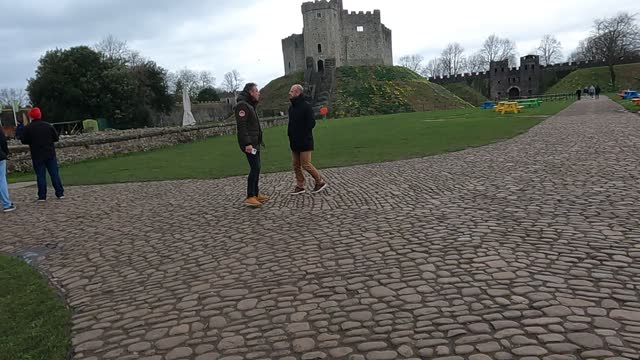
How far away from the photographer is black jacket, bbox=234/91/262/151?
7.70m

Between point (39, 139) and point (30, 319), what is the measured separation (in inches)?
273

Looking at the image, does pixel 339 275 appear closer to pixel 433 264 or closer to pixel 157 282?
pixel 433 264

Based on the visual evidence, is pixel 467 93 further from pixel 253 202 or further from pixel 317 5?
pixel 253 202

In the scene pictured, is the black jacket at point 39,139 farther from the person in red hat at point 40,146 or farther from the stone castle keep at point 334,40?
the stone castle keep at point 334,40

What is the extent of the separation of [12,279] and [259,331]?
314 centimetres

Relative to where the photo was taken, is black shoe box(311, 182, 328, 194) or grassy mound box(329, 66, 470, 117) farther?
grassy mound box(329, 66, 470, 117)

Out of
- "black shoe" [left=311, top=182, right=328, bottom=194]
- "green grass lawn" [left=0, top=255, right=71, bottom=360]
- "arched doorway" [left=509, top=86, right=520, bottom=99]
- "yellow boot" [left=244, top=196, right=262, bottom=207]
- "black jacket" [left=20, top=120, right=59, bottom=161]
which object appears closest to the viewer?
"green grass lawn" [left=0, top=255, right=71, bottom=360]

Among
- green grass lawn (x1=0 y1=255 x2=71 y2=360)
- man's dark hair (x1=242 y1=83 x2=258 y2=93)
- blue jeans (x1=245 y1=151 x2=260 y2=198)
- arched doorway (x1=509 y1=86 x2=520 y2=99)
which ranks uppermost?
arched doorway (x1=509 y1=86 x2=520 y2=99)

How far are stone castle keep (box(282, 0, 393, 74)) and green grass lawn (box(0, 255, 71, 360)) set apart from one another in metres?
60.8

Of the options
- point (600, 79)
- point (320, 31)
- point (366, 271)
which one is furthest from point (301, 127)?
point (600, 79)

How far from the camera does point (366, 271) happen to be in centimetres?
435

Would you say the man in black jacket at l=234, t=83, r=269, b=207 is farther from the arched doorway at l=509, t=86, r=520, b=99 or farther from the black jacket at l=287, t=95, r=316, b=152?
the arched doorway at l=509, t=86, r=520, b=99

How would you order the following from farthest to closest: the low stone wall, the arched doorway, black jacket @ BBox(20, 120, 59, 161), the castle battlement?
the arched doorway
the castle battlement
the low stone wall
black jacket @ BBox(20, 120, 59, 161)

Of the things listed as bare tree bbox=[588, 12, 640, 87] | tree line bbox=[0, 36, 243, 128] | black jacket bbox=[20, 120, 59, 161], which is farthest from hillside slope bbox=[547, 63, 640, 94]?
black jacket bbox=[20, 120, 59, 161]
